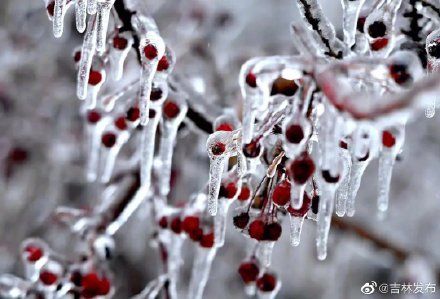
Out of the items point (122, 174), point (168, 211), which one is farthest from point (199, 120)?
point (122, 174)

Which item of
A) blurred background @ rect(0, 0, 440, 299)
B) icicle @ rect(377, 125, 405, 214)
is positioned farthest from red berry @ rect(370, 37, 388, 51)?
blurred background @ rect(0, 0, 440, 299)

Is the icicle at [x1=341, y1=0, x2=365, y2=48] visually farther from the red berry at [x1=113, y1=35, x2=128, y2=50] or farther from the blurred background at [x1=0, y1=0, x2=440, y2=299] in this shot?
the blurred background at [x1=0, y1=0, x2=440, y2=299]

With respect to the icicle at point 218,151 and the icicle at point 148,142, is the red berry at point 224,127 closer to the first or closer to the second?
the icicle at point 148,142

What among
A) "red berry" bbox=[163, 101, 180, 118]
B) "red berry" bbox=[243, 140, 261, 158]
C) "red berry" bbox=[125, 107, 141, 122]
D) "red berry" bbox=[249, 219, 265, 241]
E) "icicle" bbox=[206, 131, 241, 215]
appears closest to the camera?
"red berry" bbox=[243, 140, 261, 158]

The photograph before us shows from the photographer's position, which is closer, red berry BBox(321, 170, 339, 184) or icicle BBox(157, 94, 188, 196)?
red berry BBox(321, 170, 339, 184)

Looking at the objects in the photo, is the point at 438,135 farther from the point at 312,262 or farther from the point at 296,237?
the point at 296,237

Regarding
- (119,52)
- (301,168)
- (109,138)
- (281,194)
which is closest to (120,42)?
(119,52)
